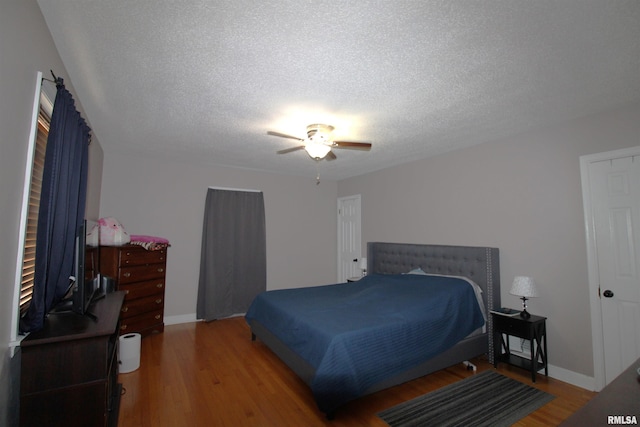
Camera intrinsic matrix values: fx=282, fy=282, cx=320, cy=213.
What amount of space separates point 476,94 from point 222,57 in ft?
6.45

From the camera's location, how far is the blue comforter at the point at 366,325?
83.9 inches

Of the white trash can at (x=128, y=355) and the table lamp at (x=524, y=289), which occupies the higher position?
the table lamp at (x=524, y=289)

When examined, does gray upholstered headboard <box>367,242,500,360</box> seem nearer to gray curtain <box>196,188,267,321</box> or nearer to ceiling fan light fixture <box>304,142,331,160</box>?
gray curtain <box>196,188,267,321</box>

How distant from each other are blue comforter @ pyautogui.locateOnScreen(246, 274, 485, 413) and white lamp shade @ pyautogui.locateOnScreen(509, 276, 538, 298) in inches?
17.9

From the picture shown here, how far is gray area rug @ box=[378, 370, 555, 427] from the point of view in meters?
2.17

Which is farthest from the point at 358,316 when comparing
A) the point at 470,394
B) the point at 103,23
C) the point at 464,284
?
the point at 103,23

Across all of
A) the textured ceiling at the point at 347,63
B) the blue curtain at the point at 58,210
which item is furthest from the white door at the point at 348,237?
the blue curtain at the point at 58,210

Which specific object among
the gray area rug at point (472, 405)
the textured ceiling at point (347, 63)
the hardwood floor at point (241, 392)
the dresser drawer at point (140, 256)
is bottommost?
the hardwood floor at point (241, 392)

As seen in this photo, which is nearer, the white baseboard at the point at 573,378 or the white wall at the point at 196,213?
the white baseboard at the point at 573,378

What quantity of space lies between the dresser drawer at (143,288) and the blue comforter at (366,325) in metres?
1.46

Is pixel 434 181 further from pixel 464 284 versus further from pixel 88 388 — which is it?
pixel 88 388

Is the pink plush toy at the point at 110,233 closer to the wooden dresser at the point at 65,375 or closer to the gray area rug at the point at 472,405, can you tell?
the wooden dresser at the point at 65,375

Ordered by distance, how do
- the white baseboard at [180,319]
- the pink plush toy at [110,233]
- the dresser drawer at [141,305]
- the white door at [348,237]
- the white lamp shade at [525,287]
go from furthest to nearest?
1. the white door at [348,237]
2. the white baseboard at [180,319]
3. the dresser drawer at [141,305]
4. the pink plush toy at [110,233]
5. the white lamp shade at [525,287]

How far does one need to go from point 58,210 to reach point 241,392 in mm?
2032
